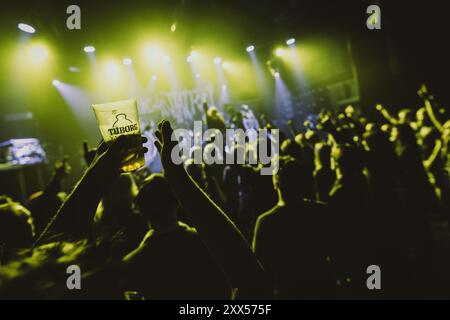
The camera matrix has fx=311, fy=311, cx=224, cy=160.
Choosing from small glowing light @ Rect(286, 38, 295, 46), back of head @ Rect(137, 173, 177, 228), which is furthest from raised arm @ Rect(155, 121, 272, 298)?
small glowing light @ Rect(286, 38, 295, 46)

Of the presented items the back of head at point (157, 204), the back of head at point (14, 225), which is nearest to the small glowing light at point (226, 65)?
the back of head at point (157, 204)

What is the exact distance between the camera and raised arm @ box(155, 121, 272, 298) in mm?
932

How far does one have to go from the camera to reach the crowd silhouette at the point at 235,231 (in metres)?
0.94

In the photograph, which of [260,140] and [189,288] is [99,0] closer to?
[260,140]

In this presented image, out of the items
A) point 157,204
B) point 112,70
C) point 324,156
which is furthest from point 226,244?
point 112,70

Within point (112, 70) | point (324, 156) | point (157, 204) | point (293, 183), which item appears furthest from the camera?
point (112, 70)

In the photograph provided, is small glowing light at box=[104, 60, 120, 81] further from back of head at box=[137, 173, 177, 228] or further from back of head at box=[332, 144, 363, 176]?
back of head at box=[137, 173, 177, 228]

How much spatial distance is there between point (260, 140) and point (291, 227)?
3255 mm

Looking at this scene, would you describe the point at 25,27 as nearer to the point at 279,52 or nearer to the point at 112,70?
the point at 112,70

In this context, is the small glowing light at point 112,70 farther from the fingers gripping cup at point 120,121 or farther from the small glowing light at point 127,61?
the fingers gripping cup at point 120,121

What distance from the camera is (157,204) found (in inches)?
70.6

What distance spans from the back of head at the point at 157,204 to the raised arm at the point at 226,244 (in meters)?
0.83

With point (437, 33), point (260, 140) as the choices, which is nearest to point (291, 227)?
point (260, 140)

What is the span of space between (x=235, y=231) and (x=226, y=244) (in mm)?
49
